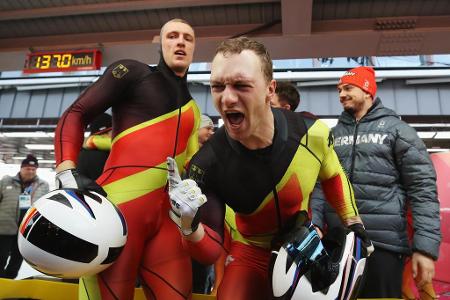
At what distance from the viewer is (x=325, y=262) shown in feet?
4.29

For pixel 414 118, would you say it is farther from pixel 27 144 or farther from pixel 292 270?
pixel 27 144

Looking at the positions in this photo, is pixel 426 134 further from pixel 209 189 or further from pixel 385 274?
pixel 209 189

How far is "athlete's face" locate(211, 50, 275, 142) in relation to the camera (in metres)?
1.39

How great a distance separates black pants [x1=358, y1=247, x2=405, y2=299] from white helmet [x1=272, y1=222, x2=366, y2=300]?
85 centimetres

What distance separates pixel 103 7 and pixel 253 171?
372 centimetres

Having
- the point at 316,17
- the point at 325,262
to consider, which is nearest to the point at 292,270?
the point at 325,262

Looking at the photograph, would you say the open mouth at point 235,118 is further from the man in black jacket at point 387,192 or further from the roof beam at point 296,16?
the roof beam at point 296,16

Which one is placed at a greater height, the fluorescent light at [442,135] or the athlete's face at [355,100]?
the fluorescent light at [442,135]

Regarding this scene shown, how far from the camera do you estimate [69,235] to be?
135cm

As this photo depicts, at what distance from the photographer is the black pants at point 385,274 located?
2.11 meters

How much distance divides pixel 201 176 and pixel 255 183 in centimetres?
22

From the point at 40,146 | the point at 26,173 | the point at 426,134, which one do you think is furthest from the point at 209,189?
the point at 40,146

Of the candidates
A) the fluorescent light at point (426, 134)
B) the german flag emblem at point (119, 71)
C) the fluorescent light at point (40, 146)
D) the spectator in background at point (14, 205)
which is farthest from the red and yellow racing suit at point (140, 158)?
the fluorescent light at point (40, 146)

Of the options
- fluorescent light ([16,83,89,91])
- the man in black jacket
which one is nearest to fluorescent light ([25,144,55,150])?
fluorescent light ([16,83,89,91])
